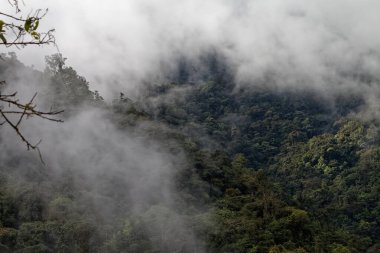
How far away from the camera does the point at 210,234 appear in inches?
972

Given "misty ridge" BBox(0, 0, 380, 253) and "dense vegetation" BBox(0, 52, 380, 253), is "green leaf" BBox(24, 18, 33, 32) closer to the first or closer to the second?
"misty ridge" BBox(0, 0, 380, 253)

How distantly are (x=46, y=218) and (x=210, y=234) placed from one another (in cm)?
907

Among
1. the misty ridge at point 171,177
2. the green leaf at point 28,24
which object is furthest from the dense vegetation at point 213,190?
the green leaf at point 28,24

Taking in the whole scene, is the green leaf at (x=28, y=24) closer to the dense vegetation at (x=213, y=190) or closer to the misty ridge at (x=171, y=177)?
the misty ridge at (x=171, y=177)

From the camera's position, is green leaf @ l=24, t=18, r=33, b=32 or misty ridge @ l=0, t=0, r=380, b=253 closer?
green leaf @ l=24, t=18, r=33, b=32

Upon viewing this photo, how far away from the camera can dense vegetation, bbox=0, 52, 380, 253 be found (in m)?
24.4

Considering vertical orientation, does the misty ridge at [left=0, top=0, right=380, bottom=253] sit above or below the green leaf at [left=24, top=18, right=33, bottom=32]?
above

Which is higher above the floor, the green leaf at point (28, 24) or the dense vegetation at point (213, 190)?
the dense vegetation at point (213, 190)

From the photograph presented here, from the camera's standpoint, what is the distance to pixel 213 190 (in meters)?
32.8

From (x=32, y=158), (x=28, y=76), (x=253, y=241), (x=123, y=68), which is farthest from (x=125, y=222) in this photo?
(x=123, y=68)

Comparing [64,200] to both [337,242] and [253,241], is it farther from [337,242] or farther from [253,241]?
[337,242]

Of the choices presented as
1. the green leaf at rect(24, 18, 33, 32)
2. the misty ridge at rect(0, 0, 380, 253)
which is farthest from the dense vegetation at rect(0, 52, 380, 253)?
the green leaf at rect(24, 18, 33, 32)

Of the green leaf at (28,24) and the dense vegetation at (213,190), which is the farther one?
the dense vegetation at (213,190)

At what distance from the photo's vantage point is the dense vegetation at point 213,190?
2442 centimetres
